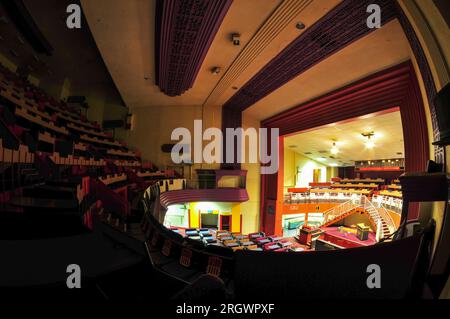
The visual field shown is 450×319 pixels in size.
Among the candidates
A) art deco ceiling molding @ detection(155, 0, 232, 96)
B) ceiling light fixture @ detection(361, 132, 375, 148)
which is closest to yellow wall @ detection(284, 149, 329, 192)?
ceiling light fixture @ detection(361, 132, 375, 148)

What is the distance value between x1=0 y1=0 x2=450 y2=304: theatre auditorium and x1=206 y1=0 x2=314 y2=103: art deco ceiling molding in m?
0.03

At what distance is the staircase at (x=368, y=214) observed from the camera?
9118mm

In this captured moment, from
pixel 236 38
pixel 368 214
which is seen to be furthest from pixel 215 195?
pixel 368 214

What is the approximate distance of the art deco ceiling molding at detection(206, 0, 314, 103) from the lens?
3.68m

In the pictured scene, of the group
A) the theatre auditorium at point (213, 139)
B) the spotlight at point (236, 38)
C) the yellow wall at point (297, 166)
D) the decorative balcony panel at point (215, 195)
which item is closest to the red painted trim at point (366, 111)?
the theatre auditorium at point (213, 139)

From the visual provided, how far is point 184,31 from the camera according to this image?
4242 mm

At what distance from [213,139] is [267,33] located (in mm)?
6588

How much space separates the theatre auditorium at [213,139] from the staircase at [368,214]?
10cm

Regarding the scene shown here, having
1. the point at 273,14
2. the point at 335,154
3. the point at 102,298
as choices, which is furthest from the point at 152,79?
the point at 335,154

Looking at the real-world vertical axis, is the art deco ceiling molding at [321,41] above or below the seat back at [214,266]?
above

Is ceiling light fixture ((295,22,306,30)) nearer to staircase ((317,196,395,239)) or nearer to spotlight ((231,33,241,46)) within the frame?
spotlight ((231,33,241,46))

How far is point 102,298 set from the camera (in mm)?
1232

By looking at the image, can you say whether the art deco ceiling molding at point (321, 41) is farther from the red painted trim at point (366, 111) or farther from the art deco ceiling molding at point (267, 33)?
the red painted trim at point (366, 111)
